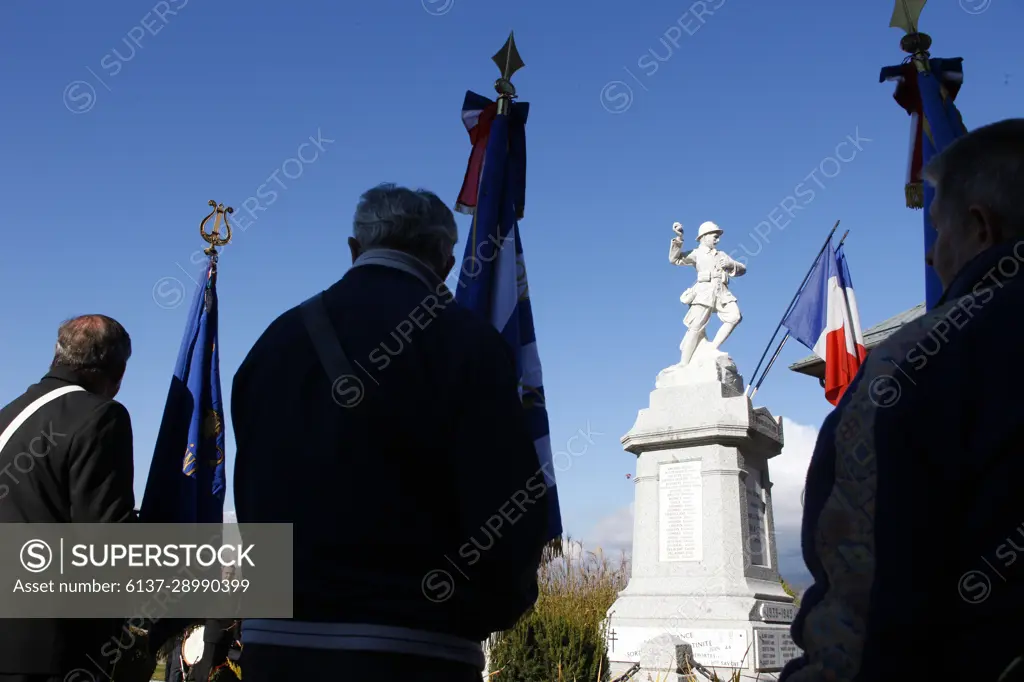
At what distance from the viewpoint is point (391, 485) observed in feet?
5.80

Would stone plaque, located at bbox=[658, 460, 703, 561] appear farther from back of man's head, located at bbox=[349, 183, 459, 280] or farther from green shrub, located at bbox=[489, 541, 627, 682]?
back of man's head, located at bbox=[349, 183, 459, 280]

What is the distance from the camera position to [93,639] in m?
2.69

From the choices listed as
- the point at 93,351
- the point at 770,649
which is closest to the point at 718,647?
the point at 770,649

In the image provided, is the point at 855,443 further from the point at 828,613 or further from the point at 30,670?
the point at 30,670

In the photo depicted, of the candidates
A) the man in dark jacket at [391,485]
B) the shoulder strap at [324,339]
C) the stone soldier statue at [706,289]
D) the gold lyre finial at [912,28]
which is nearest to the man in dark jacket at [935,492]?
the man in dark jacket at [391,485]

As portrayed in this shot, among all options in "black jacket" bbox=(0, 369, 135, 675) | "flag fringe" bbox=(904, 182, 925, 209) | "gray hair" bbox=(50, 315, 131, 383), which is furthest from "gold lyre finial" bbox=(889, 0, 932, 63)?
"black jacket" bbox=(0, 369, 135, 675)

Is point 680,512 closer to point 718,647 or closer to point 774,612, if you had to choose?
point 774,612

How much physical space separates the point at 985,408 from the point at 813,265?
9.22m

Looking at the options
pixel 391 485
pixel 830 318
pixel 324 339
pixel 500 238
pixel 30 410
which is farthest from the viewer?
pixel 830 318

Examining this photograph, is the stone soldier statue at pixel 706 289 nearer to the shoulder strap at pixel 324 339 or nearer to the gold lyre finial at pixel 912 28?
the gold lyre finial at pixel 912 28

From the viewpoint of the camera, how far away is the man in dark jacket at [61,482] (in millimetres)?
2573

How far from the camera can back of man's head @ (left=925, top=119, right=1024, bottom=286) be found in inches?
59.5

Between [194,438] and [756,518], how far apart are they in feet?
20.3

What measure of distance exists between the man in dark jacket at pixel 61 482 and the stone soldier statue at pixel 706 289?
25.4ft
